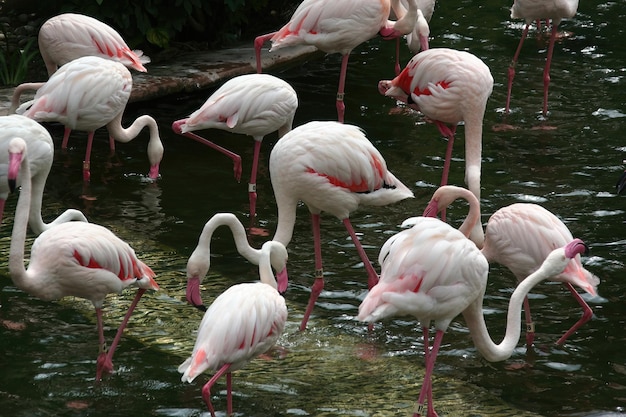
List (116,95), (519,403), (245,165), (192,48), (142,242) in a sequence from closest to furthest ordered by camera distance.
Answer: (519,403), (142,242), (116,95), (245,165), (192,48)

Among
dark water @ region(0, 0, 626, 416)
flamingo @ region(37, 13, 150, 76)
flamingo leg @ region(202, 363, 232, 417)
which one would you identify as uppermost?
flamingo @ region(37, 13, 150, 76)

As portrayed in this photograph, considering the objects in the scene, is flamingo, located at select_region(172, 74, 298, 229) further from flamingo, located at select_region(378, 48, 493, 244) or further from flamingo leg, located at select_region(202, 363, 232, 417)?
flamingo leg, located at select_region(202, 363, 232, 417)

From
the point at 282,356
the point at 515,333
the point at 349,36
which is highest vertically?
the point at 349,36

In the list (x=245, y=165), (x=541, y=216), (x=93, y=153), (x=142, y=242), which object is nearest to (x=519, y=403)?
(x=541, y=216)

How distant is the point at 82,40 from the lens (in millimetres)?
8000

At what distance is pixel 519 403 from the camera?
15.9 feet

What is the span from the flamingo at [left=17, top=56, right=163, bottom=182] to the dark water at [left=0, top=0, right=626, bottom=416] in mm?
463

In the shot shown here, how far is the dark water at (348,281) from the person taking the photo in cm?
487

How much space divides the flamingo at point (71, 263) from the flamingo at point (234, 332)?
0.73 metres

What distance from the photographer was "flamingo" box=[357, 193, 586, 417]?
15.4 ft

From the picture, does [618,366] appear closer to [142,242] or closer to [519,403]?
[519,403]

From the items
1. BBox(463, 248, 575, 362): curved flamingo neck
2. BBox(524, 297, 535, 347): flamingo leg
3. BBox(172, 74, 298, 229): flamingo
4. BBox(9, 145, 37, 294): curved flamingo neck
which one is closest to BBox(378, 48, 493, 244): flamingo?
BBox(172, 74, 298, 229): flamingo

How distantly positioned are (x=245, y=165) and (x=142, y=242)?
1532 mm

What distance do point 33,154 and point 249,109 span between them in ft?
4.64
